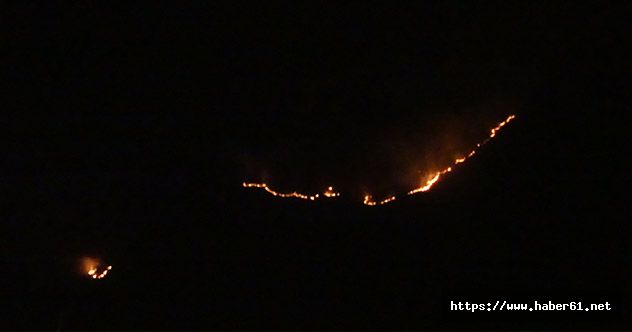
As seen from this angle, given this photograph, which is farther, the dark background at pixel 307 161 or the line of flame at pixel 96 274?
the line of flame at pixel 96 274

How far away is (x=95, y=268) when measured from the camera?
3.05m

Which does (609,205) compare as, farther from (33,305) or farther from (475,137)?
(33,305)

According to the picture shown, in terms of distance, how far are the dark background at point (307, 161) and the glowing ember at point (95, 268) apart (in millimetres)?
34

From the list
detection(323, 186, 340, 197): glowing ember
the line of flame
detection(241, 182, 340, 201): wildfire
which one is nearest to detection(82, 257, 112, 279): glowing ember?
the line of flame

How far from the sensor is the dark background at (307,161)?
2736 mm

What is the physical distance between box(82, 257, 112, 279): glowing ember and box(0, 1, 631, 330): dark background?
0.11 ft

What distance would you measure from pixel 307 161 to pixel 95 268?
1117mm

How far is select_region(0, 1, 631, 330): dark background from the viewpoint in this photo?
8.98 ft

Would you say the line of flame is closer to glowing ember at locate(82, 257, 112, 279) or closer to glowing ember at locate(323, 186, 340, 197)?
glowing ember at locate(82, 257, 112, 279)

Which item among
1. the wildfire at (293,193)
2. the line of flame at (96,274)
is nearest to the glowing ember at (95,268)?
the line of flame at (96,274)

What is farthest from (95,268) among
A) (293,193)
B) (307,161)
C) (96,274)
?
(307,161)

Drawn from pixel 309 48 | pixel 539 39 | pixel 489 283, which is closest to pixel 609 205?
pixel 489 283

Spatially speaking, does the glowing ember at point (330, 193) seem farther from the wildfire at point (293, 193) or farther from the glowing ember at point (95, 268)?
the glowing ember at point (95, 268)

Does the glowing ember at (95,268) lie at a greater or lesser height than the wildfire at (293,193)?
lesser
